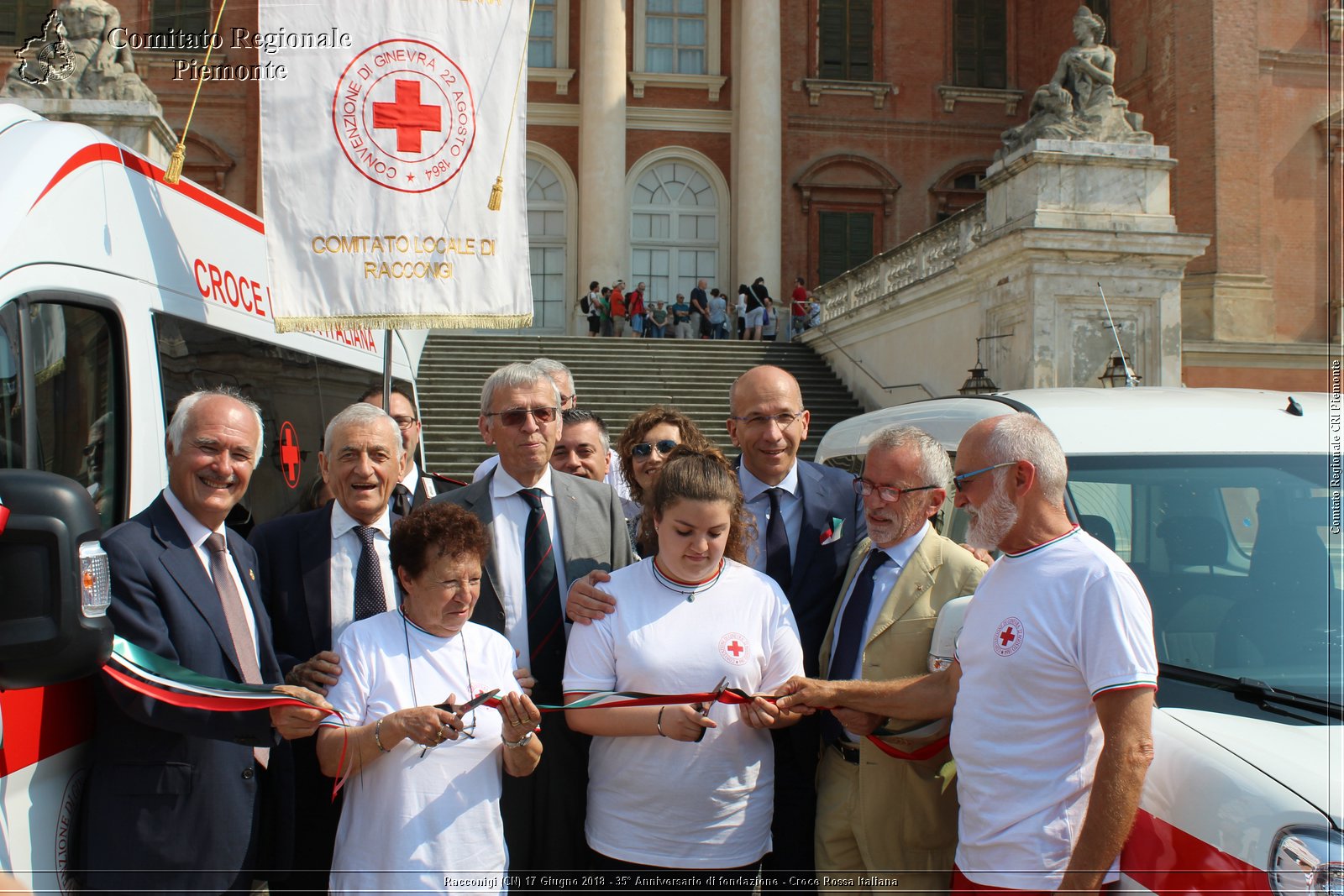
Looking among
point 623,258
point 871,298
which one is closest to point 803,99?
point 623,258

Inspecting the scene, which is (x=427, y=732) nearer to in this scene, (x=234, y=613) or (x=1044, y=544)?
(x=234, y=613)

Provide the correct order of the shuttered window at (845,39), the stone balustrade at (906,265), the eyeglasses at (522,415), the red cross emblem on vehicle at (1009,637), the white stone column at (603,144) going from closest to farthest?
1. the red cross emblem on vehicle at (1009,637)
2. the eyeglasses at (522,415)
3. the stone balustrade at (906,265)
4. the white stone column at (603,144)
5. the shuttered window at (845,39)

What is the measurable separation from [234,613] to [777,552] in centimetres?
183

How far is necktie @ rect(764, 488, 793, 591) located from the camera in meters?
3.89

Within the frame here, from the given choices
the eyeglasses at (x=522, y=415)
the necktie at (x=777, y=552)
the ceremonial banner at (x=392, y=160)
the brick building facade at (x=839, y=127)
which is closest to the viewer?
the eyeglasses at (x=522, y=415)

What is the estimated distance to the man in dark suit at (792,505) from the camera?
12.4 feet

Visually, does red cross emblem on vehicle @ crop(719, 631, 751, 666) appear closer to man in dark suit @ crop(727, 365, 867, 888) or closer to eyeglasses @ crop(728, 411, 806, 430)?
man in dark suit @ crop(727, 365, 867, 888)

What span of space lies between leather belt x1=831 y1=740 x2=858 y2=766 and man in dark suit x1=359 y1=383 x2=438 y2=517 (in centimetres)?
179

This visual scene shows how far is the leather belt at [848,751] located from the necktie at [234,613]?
67.8 inches

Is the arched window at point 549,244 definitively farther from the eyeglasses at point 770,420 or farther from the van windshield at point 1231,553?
the van windshield at point 1231,553

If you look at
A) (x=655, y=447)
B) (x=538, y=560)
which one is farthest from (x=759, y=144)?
(x=538, y=560)

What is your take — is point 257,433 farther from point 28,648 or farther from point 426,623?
point 28,648

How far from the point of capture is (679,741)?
3133 millimetres

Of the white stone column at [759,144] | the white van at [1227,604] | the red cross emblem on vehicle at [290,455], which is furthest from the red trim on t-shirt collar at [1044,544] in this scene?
the white stone column at [759,144]
